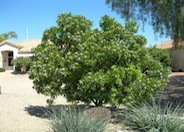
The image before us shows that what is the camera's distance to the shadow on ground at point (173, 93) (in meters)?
15.5

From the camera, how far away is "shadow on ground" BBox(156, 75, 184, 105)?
1551 centimetres

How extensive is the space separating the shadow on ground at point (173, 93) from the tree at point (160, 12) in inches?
123

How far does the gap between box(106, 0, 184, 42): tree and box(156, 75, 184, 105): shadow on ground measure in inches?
123

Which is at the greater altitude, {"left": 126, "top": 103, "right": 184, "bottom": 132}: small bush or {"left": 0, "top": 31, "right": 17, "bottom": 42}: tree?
{"left": 0, "top": 31, "right": 17, "bottom": 42}: tree

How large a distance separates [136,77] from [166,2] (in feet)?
21.2

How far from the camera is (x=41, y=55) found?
422 inches

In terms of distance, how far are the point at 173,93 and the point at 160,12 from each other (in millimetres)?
5342

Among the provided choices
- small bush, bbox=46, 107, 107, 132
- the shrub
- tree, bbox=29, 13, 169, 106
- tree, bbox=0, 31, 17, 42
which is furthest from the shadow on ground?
tree, bbox=0, 31, 17, 42

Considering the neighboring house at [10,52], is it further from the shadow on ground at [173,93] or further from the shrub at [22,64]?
the shadow on ground at [173,93]

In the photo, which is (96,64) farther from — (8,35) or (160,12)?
(8,35)

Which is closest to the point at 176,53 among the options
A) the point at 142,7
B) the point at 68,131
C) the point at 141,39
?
the point at 142,7

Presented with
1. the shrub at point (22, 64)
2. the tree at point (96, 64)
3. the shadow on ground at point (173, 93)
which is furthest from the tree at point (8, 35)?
the tree at point (96, 64)

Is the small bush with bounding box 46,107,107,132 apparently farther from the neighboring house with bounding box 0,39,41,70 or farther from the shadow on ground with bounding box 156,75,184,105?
the neighboring house with bounding box 0,39,41,70

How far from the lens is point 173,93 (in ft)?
60.3
